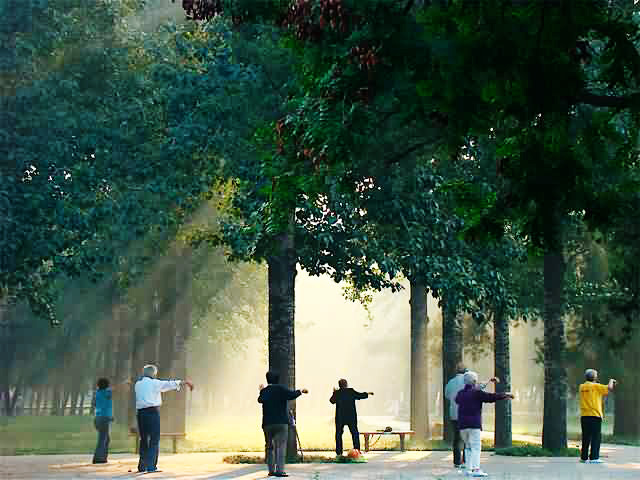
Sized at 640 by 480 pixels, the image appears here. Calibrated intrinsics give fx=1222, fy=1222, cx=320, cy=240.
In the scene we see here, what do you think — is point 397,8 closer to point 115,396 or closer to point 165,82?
point 165,82

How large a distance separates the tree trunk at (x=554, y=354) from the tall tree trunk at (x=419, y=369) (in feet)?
26.1

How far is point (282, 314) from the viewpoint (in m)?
24.9

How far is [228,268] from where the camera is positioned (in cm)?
4866

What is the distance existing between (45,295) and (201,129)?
792 centimetres

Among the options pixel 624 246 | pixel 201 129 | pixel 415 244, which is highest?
pixel 201 129

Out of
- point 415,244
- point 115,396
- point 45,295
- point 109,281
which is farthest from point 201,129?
point 115,396

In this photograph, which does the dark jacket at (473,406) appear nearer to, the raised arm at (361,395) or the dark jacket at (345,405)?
the raised arm at (361,395)

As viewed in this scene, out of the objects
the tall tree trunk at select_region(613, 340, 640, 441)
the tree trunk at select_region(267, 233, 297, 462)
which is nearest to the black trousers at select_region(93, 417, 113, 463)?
the tree trunk at select_region(267, 233, 297, 462)

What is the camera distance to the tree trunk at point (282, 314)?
2480 centimetres

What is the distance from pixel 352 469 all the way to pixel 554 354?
6516 mm

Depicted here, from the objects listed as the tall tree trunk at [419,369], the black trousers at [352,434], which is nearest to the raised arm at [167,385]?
the black trousers at [352,434]

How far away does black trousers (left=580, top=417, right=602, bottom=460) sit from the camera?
79.5 feet

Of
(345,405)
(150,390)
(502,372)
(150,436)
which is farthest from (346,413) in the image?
(150,390)

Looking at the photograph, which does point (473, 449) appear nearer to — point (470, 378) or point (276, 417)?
point (470, 378)
